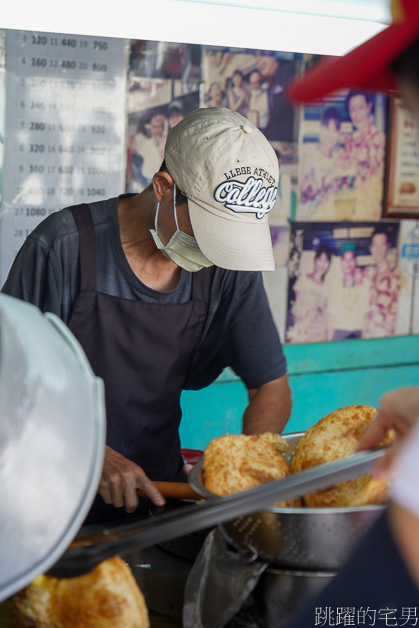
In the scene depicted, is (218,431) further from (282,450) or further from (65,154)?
(282,450)

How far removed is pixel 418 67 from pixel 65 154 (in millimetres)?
2931

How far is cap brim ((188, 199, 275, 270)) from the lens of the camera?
2.15m

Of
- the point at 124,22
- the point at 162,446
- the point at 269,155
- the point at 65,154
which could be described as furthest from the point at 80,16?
the point at 162,446

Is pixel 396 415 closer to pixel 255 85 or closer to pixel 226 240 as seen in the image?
pixel 226 240

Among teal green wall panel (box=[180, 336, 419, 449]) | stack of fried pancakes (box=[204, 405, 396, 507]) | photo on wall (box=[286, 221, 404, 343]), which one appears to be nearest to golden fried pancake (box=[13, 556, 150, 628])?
stack of fried pancakes (box=[204, 405, 396, 507])

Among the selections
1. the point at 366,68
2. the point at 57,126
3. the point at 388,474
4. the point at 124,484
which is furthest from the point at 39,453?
the point at 57,126

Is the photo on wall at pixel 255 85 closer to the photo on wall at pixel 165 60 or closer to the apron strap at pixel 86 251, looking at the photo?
the photo on wall at pixel 165 60

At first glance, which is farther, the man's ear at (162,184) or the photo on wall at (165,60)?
the photo on wall at (165,60)

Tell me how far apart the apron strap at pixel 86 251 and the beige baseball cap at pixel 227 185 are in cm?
40

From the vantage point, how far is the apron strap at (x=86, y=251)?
7.80ft

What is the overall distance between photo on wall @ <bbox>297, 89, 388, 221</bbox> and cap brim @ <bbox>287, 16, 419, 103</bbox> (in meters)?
3.31

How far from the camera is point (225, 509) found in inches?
38.9

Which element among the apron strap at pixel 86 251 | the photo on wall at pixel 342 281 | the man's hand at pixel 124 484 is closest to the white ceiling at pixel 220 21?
the photo on wall at pixel 342 281

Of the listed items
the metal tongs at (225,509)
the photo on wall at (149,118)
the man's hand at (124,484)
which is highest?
the photo on wall at (149,118)
